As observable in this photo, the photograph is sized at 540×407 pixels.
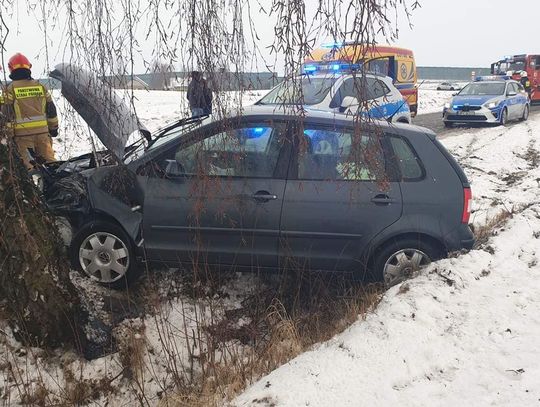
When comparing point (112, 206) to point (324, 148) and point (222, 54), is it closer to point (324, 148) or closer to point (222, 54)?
point (324, 148)

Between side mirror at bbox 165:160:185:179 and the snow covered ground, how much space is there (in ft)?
5.87

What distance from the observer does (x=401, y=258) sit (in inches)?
163

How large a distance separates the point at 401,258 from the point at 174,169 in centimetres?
202

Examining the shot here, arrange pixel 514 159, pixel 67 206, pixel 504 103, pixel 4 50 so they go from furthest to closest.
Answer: pixel 504 103
pixel 514 159
pixel 67 206
pixel 4 50

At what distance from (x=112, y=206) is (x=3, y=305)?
3.95 feet

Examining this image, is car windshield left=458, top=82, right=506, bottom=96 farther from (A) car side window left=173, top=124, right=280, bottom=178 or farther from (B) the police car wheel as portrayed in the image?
(A) car side window left=173, top=124, right=280, bottom=178

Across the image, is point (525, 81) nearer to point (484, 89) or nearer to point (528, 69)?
point (528, 69)

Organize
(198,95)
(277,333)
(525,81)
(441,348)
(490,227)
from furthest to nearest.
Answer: (525,81) → (490,227) → (277,333) → (441,348) → (198,95)

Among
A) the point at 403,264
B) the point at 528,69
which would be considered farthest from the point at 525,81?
the point at 403,264

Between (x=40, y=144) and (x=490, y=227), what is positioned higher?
(x=40, y=144)

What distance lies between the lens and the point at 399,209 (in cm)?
400

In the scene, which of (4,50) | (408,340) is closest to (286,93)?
→ (4,50)

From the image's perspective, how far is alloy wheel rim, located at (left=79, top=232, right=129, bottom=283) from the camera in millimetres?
4172

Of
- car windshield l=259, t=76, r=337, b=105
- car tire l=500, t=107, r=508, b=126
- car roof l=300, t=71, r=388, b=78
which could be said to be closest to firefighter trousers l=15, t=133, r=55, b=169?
car windshield l=259, t=76, r=337, b=105
